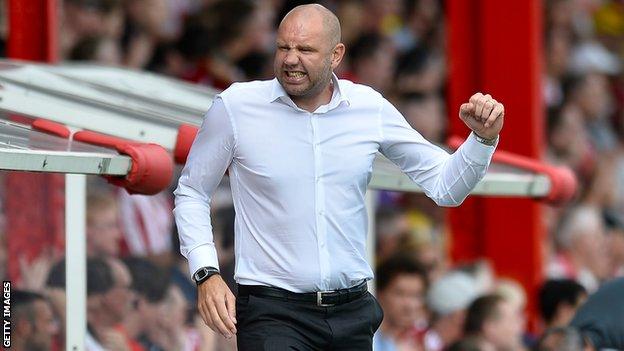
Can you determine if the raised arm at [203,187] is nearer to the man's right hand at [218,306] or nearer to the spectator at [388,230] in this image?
the man's right hand at [218,306]

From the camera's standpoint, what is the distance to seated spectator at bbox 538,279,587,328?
8625mm

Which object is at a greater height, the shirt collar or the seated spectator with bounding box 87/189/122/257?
the shirt collar

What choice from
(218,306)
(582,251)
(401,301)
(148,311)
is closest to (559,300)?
(401,301)

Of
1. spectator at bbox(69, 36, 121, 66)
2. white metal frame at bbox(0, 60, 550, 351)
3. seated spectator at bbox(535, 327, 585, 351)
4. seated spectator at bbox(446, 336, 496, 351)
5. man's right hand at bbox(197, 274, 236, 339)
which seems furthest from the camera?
spectator at bbox(69, 36, 121, 66)

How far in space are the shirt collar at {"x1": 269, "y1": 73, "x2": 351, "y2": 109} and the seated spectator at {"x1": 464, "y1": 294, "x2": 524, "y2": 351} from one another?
3.48 meters

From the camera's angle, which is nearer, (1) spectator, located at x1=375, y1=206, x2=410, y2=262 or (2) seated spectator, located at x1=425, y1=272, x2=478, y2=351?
(2) seated spectator, located at x1=425, y1=272, x2=478, y2=351

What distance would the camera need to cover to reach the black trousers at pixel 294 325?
4.86 metres

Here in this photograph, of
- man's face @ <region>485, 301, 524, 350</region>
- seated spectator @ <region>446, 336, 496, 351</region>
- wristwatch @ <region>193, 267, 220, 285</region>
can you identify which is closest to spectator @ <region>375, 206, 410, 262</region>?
man's face @ <region>485, 301, 524, 350</region>

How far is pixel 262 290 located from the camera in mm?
4902

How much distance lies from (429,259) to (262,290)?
197 inches

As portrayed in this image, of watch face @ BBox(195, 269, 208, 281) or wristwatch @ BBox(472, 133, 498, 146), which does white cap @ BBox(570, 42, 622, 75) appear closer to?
wristwatch @ BBox(472, 133, 498, 146)

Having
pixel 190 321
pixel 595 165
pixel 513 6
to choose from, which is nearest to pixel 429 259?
pixel 513 6

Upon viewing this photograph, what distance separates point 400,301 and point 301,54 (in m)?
3.80

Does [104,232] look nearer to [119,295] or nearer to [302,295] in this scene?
[119,295]
